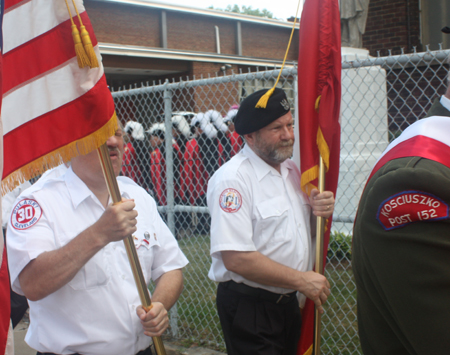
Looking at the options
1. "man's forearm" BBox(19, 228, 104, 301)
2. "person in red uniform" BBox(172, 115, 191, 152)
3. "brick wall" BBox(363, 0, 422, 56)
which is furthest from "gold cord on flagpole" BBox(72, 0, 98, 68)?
"brick wall" BBox(363, 0, 422, 56)

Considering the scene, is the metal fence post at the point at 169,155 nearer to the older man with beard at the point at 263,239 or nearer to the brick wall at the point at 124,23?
the older man with beard at the point at 263,239

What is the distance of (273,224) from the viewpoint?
2.83 metres

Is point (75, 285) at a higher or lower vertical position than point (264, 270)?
higher

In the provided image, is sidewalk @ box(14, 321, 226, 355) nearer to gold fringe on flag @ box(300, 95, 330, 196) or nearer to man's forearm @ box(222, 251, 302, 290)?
man's forearm @ box(222, 251, 302, 290)

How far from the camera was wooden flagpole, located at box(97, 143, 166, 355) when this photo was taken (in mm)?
2010

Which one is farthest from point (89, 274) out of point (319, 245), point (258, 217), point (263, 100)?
point (263, 100)

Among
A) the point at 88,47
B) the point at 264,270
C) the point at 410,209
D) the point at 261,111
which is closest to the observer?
the point at 410,209

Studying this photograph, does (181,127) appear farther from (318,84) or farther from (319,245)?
(319,245)

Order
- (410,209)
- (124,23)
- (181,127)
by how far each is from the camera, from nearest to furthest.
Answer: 1. (410,209)
2. (181,127)
3. (124,23)

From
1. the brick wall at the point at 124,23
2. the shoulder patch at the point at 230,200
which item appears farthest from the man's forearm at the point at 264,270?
the brick wall at the point at 124,23

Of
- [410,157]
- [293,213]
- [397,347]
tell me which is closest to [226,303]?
[293,213]

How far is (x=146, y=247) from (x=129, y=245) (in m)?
0.37

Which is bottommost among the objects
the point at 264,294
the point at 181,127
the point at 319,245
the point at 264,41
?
the point at 264,294

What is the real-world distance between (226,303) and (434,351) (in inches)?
73.2
